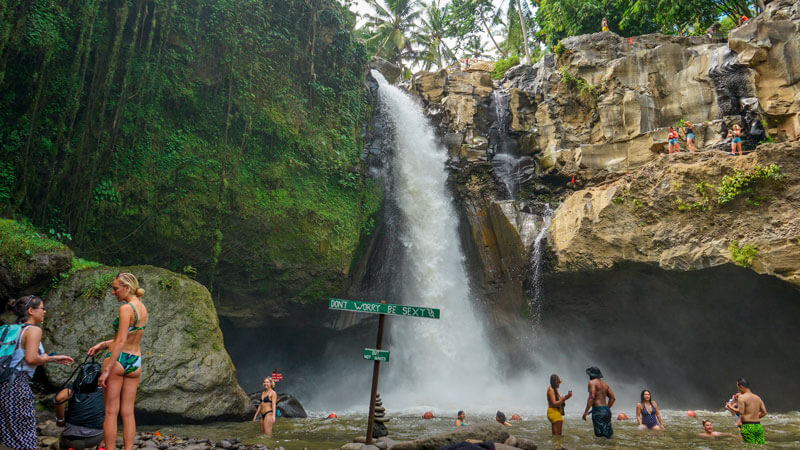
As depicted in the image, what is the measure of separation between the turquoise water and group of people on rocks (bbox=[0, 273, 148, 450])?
2.92 meters

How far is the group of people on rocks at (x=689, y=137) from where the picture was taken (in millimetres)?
13216

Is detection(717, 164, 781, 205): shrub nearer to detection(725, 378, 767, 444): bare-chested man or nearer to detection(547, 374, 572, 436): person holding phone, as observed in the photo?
detection(725, 378, 767, 444): bare-chested man

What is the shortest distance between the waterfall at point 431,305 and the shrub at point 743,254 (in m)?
8.12

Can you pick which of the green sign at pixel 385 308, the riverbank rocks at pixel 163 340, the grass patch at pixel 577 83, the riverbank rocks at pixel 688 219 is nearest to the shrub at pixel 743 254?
the riverbank rocks at pixel 688 219

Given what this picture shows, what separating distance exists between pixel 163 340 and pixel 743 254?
14.1m

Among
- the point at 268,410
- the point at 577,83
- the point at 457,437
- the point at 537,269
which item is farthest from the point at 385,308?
the point at 577,83

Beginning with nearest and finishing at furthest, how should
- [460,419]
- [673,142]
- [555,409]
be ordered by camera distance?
1. [555,409]
2. [460,419]
3. [673,142]

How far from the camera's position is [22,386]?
4.20m

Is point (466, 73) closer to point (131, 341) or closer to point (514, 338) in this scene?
point (514, 338)

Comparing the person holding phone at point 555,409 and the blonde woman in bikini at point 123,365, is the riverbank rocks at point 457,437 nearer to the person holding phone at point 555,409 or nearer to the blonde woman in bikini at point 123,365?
the person holding phone at point 555,409

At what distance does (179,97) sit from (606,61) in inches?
628

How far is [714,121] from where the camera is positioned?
14.7 metres

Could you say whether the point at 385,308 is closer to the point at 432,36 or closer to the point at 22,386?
the point at 22,386

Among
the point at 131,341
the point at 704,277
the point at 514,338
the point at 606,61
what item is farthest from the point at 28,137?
the point at 606,61
